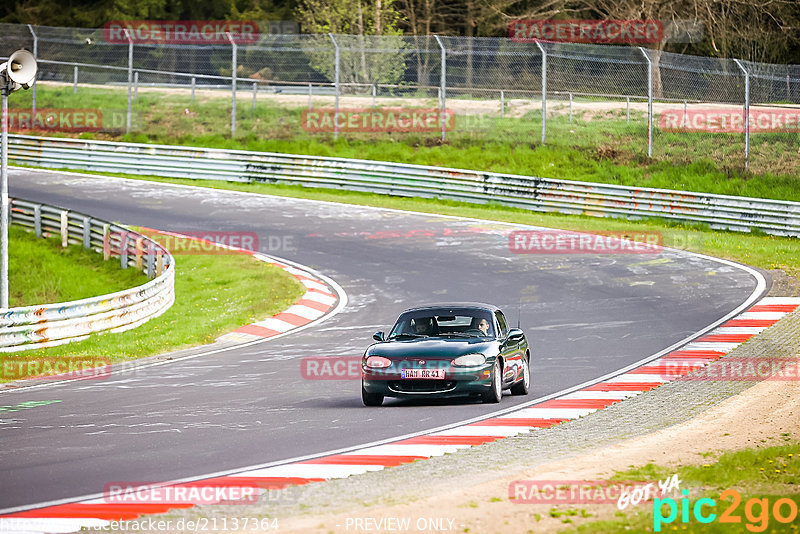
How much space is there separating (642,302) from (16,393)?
10652mm

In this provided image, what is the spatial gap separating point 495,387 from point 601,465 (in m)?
3.36

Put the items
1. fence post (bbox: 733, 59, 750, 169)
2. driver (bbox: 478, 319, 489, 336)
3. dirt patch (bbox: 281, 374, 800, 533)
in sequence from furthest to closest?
fence post (bbox: 733, 59, 750, 169) < driver (bbox: 478, 319, 489, 336) < dirt patch (bbox: 281, 374, 800, 533)

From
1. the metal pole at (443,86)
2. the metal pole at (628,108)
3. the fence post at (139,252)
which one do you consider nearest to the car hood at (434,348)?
the fence post at (139,252)

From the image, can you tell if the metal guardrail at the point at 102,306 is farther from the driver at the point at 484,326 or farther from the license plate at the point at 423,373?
the driver at the point at 484,326

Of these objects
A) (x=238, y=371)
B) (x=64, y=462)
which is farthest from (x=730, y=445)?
(x=238, y=371)

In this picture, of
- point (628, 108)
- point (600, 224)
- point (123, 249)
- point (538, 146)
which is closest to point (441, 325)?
point (123, 249)

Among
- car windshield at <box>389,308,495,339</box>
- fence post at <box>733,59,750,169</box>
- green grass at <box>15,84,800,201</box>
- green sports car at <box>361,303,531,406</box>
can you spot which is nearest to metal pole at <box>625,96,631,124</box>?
green grass at <box>15,84,800,201</box>

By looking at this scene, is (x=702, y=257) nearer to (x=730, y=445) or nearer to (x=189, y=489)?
(x=730, y=445)

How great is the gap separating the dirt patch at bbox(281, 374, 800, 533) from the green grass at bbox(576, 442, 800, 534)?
0.67 feet

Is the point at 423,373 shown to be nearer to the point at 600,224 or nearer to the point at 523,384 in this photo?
the point at 523,384

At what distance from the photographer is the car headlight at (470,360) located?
12.3 meters

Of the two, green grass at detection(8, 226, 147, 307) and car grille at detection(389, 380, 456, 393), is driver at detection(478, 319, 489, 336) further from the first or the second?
green grass at detection(8, 226, 147, 307)

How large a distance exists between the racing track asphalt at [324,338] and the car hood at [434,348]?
63 cm

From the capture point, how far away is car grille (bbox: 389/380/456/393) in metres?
12.3
